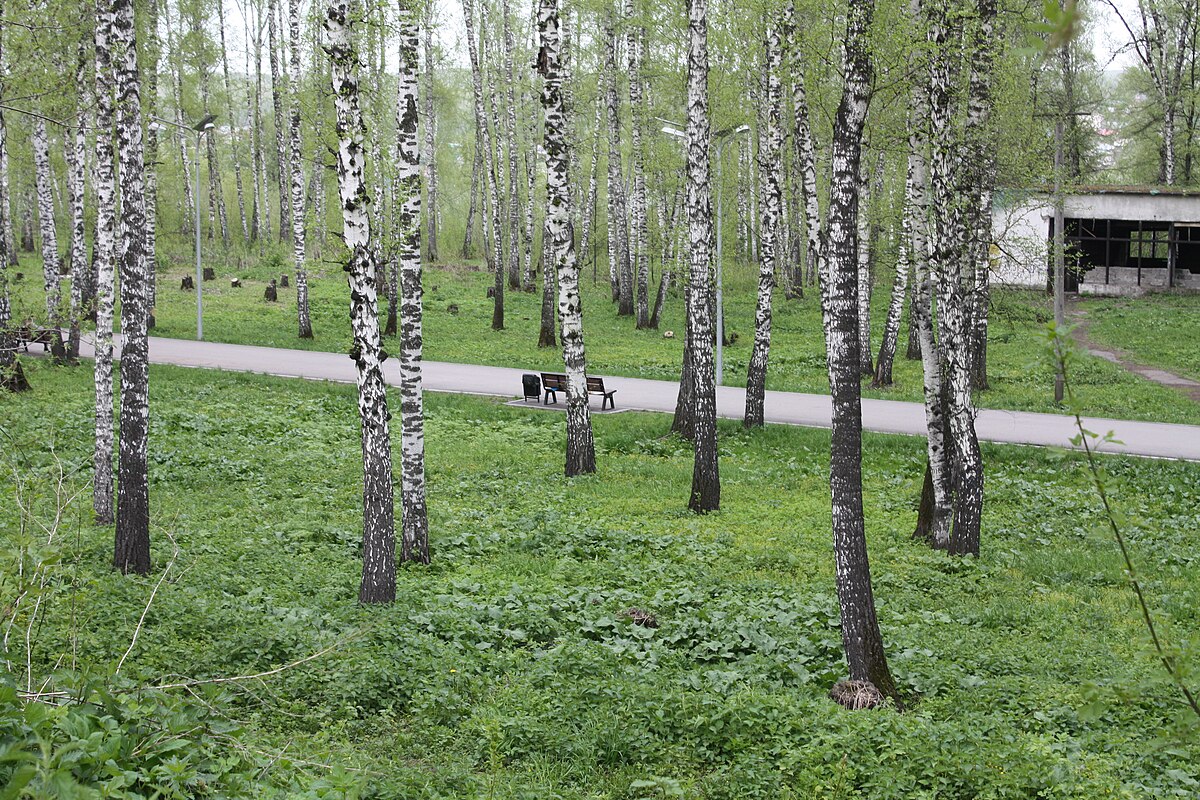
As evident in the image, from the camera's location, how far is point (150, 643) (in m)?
7.86

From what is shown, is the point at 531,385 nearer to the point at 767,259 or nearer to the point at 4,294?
the point at 767,259

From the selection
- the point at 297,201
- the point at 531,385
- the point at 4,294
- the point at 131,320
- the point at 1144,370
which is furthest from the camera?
the point at 297,201

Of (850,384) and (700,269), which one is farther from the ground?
(700,269)

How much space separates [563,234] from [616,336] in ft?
58.1

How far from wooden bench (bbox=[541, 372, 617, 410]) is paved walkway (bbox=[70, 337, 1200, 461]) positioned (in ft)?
1.15

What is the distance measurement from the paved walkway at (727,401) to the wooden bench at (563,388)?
350mm

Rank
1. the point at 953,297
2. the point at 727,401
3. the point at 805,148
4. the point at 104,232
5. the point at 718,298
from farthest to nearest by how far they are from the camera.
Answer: the point at 718,298
the point at 727,401
the point at 805,148
the point at 953,297
the point at 104,232

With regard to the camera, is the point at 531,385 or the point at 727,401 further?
the point at 727,401

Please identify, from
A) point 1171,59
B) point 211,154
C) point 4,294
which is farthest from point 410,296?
point 1171,59

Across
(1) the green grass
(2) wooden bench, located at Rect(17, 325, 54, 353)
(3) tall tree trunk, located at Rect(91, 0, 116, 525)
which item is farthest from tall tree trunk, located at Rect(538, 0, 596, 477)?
(1) the green grass

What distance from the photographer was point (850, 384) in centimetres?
780

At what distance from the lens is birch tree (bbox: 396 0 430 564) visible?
10414 millimetres

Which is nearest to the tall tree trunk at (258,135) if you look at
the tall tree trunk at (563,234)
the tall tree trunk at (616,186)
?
the tall tree trunk at (616,186)

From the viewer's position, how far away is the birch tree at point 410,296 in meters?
10.4
